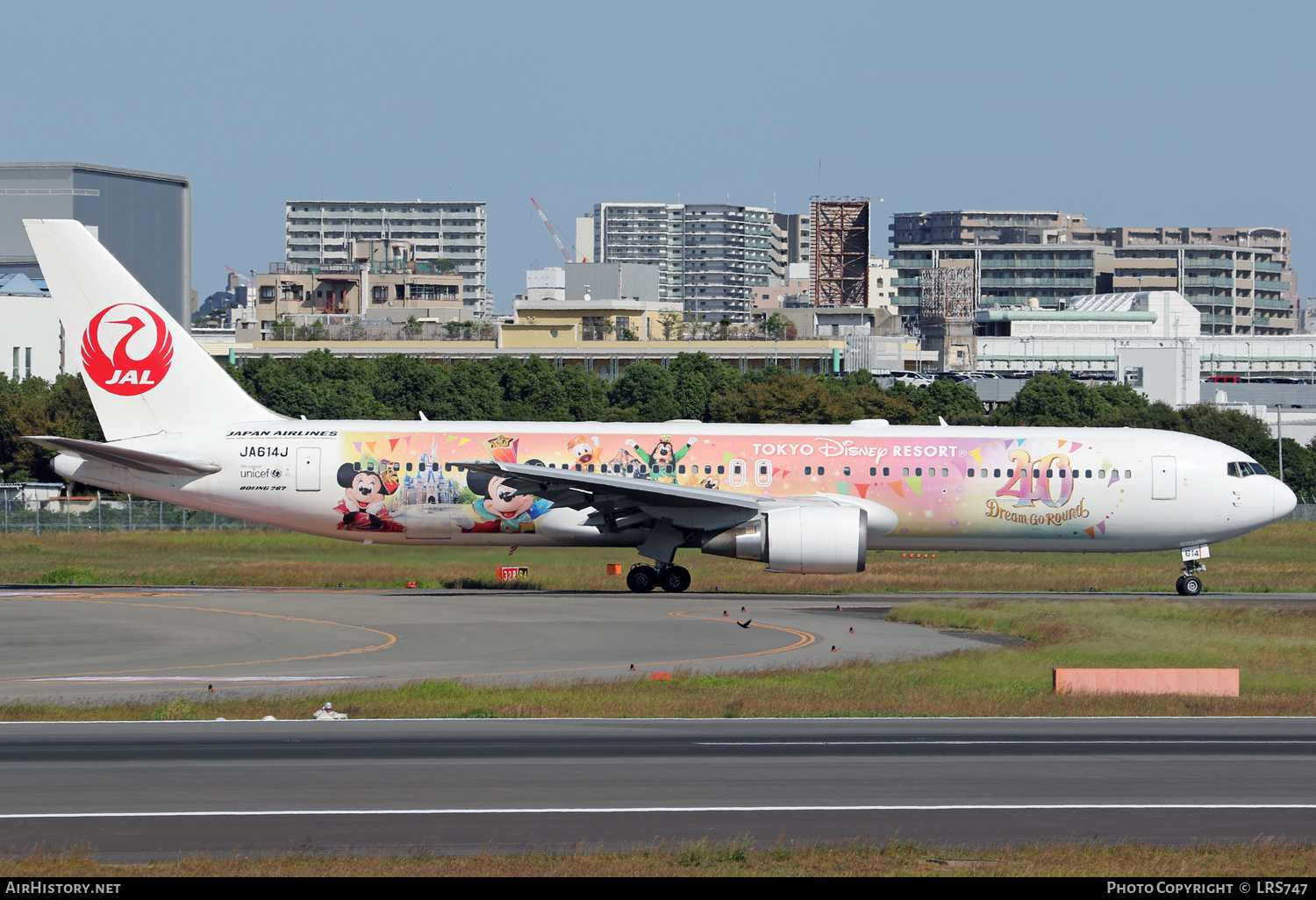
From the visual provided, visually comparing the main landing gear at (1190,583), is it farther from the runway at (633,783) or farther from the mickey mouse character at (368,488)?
the mickey mouse character at (368,488)

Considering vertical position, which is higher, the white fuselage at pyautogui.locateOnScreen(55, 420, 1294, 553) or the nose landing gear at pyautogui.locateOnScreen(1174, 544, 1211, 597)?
the white fuselage at pyautogui.locateOnScreen(55, 420, 1294, 553)

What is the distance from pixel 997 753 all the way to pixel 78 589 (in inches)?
1123

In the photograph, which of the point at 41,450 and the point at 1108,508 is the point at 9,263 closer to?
the point at 41,450

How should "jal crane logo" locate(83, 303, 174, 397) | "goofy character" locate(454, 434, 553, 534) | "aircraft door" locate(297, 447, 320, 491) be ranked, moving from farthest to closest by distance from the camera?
"jal crane logo" locate(83, 303, 174, 397) → "aircraft door" locate(297, 447, 320, 491) → "goofy character" locate(454, 434, 553, 534)

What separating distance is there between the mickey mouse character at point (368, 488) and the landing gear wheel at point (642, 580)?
635cm

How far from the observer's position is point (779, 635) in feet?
98.1

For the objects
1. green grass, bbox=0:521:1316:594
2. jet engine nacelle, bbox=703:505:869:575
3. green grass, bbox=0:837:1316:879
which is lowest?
green grass, bbox=0:521:1316:594

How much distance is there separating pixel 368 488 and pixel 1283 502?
24298mm

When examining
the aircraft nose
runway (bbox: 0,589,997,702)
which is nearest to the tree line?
the aircraft nose

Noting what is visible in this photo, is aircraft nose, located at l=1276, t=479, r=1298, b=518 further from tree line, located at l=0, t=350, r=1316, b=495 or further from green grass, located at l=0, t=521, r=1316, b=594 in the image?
tree line, located at l=0, t=350, r=1316, b=495

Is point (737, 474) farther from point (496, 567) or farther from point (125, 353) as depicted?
point (125, 353)

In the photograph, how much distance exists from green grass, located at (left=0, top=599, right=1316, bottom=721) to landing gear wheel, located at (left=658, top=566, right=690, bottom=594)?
11.7 metres

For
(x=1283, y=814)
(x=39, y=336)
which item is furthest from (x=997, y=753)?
(x=39, y=336)

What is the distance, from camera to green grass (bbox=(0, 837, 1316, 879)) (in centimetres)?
1210
